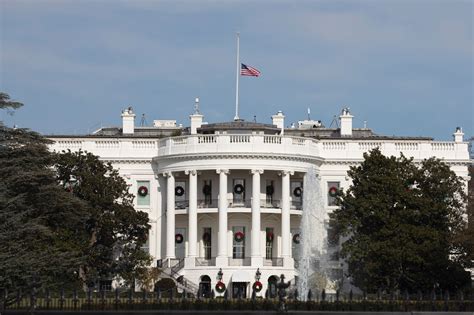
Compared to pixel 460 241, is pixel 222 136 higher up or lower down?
higher up

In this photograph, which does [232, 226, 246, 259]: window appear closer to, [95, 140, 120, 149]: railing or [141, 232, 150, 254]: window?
[141, 232, 150, 254]: window

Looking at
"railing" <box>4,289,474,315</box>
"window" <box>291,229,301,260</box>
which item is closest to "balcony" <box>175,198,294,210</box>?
"window" <box>291,229,301,260</box>

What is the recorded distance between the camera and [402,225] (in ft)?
301

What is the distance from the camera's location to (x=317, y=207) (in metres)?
103

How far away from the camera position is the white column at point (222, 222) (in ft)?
339

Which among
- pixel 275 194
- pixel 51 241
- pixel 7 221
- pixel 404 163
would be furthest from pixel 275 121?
pixel 7 221

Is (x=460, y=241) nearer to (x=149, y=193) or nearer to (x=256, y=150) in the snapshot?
(x=256, y=150)

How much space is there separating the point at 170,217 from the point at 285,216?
8.45m

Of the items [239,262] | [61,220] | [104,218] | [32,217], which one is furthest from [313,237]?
[32,217]

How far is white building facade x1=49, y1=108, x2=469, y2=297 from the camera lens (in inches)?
4082

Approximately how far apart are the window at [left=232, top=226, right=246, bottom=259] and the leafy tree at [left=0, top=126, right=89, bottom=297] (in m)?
16.4

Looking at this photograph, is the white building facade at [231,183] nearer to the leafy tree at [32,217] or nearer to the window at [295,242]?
the window at [295,242]

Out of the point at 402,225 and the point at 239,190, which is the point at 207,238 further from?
the point at 402,225

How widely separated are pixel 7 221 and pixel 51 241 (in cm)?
2175
